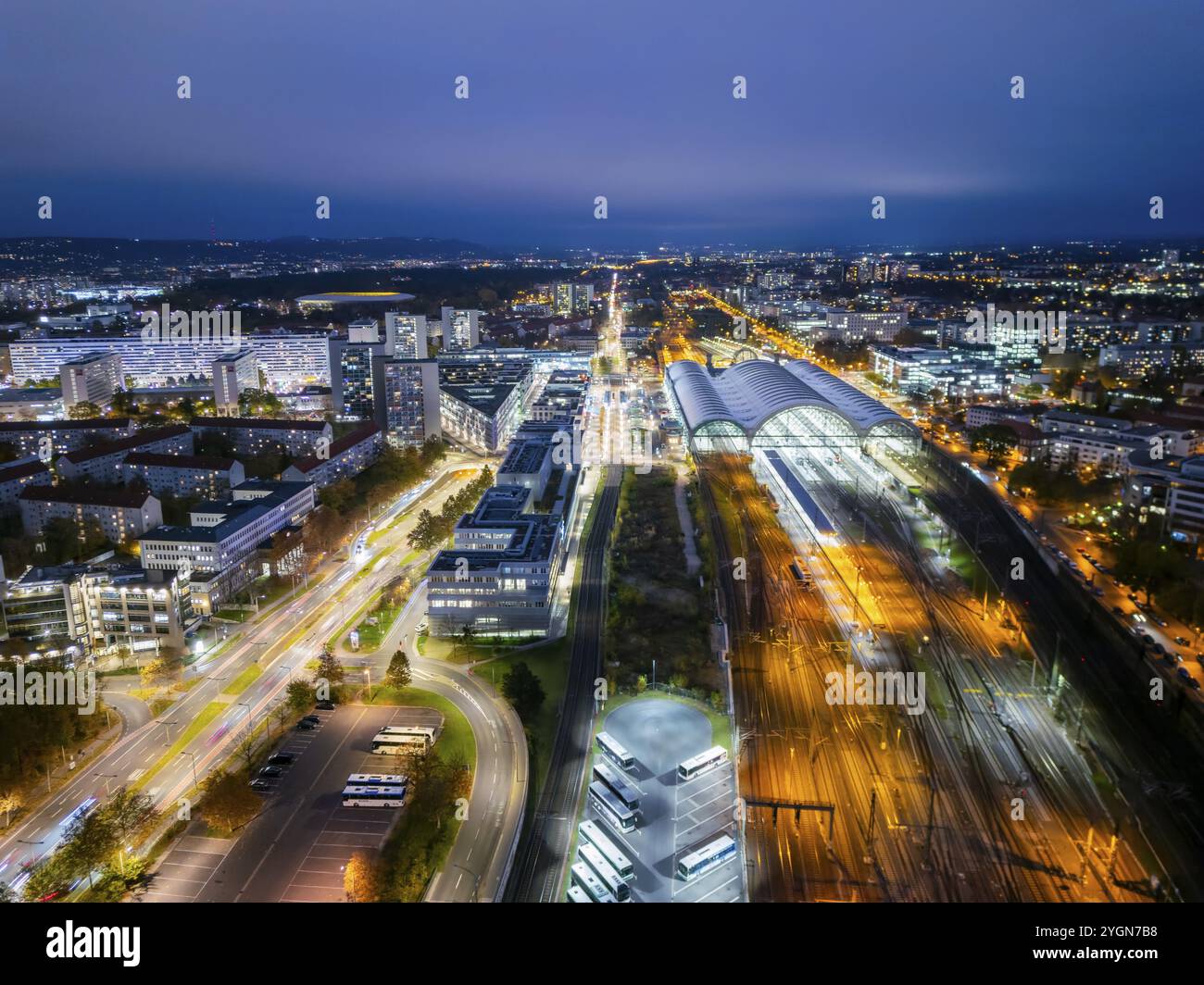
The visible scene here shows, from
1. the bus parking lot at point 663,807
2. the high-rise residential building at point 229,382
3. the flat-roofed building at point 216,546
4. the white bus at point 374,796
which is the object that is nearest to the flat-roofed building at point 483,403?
the high-rise residential building at point 229,382

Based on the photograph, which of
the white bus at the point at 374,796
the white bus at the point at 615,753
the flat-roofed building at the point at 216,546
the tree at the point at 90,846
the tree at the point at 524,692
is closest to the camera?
the tree at the point at 90,846

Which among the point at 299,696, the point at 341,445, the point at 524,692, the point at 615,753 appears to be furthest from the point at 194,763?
the point at 341,445

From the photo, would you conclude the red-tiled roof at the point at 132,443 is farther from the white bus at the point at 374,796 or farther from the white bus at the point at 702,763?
the white bus at the point at 702,763

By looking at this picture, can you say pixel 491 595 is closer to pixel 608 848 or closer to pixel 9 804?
pixel 608 848

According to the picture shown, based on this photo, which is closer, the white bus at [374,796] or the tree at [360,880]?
the tree at [360,880]

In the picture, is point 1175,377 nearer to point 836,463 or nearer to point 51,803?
point 836,463

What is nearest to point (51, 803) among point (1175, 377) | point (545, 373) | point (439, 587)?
point (439, 587)
